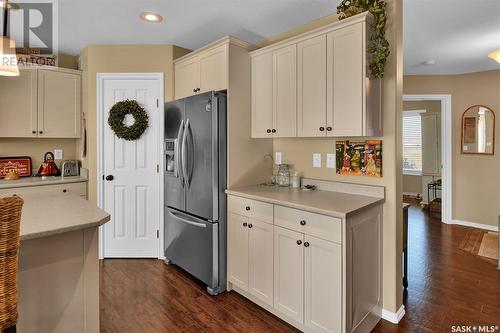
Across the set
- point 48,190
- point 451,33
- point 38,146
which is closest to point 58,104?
point 38,146

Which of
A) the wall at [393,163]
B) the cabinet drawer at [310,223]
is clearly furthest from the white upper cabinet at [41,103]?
the wall at [393,163]

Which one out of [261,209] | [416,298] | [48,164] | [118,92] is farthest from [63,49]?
[416,298]

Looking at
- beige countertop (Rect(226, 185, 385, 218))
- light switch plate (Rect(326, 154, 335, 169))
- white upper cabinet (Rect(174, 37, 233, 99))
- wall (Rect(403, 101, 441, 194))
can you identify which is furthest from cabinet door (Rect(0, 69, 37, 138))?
wall (Rect(403, 101, 441, 194))

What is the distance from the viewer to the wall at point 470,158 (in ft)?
15.8

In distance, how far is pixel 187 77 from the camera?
10.8 ft

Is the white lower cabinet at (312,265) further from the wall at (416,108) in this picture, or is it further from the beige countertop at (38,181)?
the wall at (416,108)

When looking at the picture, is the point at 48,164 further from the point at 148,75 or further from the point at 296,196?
the point at 296,196

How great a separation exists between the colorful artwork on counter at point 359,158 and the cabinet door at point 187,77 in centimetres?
164

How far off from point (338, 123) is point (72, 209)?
1929mm

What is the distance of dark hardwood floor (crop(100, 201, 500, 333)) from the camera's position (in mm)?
2244

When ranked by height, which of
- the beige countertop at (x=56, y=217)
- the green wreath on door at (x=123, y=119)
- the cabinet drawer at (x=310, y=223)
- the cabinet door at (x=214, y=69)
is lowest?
the cabinet drawer at (x=310, y=223)

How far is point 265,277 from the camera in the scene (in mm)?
2371

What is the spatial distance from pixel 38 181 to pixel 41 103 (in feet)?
3.12

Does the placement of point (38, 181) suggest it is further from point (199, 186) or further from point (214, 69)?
point (214, 69)
